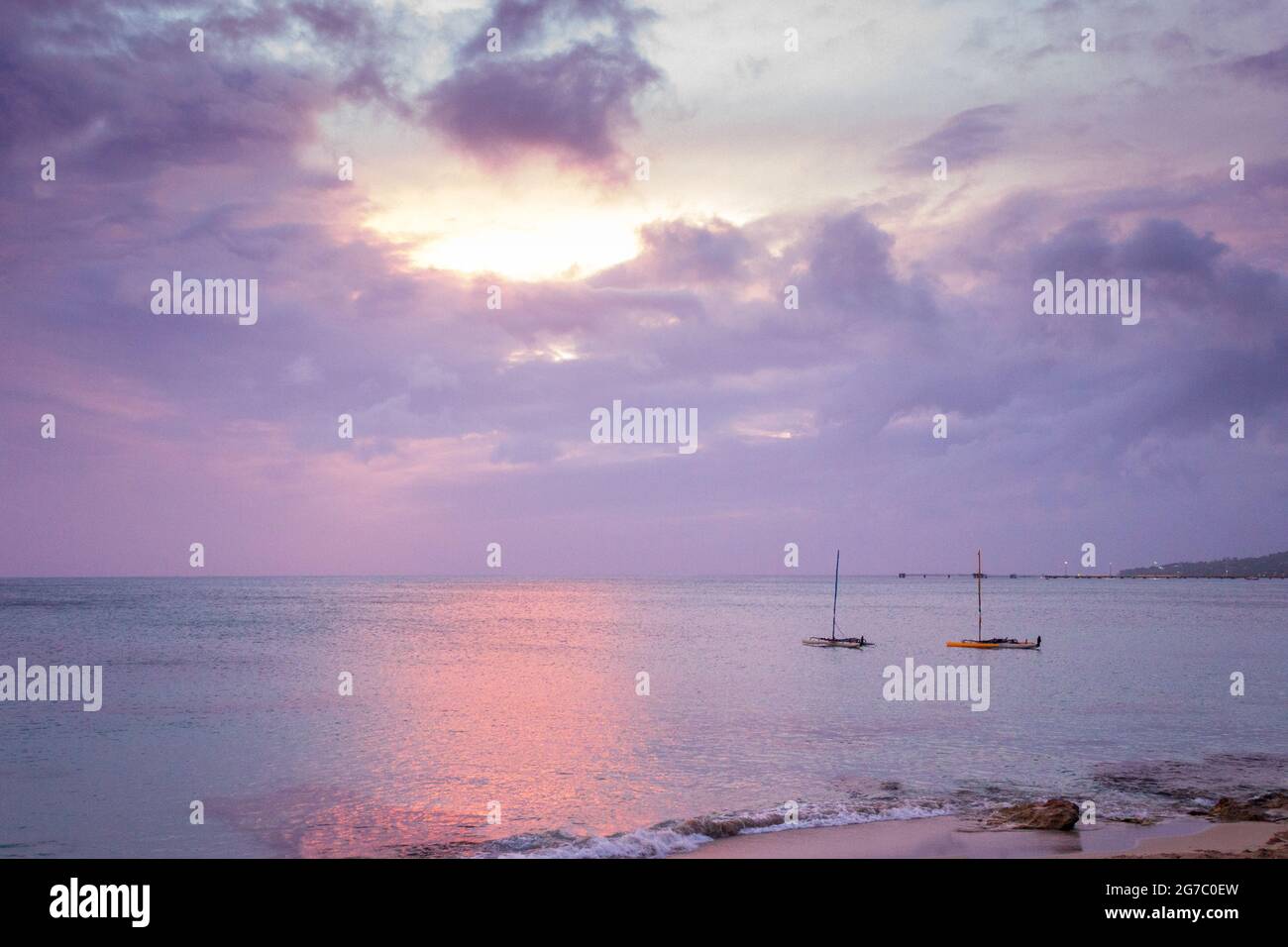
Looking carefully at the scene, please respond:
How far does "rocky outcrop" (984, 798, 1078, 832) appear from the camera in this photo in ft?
61.2

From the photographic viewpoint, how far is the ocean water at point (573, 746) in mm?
20578

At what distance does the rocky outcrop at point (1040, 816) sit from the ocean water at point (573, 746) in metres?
1.81

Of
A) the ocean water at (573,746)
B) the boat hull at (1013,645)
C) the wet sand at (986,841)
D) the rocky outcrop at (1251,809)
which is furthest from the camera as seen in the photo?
the boat hull at (1013,645)

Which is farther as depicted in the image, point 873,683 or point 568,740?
point 873,683

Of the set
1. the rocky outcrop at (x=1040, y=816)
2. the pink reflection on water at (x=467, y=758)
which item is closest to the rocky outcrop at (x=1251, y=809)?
the rocky outcrop at (x=1040, y=816)

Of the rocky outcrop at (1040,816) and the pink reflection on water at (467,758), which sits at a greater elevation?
the rocky outcrop at (1040,816)

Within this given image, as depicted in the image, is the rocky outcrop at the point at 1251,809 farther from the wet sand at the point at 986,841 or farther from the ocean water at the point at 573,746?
the ocean water at the point at 573,746

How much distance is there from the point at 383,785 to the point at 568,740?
338 inches

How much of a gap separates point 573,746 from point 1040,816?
52.4 feet
